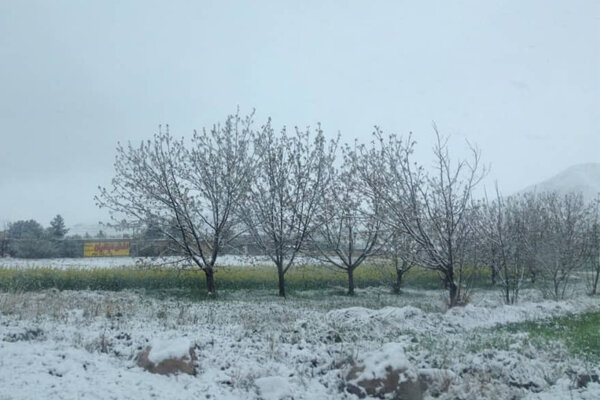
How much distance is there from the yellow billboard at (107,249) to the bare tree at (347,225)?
18.6 metres

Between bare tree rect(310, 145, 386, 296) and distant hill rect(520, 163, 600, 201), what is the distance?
54.4ft

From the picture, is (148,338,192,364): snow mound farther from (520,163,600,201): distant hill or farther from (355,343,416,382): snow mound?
(520,163,600,201): distant hill

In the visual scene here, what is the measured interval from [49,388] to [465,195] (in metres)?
12.2

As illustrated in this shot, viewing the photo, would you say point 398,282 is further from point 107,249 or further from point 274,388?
point 107,249

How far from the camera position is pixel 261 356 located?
6.98m

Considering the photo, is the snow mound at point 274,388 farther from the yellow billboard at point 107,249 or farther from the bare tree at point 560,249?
the yellow billboard at point 107,249

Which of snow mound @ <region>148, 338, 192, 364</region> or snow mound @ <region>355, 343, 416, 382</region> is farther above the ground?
snow mound @ <region>148, 338, 192, 364</region>

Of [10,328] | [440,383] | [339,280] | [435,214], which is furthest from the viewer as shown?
[339,280]

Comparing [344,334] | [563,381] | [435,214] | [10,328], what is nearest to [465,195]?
[435,214]

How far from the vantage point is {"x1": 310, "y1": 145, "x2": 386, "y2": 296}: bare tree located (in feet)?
55.3

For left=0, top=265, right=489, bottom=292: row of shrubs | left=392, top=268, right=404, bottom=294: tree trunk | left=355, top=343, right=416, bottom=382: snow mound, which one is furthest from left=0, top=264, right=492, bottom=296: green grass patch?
left=355, top=343, right=416, bottom=382: snow mound

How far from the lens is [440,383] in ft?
19.7

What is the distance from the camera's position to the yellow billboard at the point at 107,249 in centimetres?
3456

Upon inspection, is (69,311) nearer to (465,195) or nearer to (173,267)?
(173,267)
